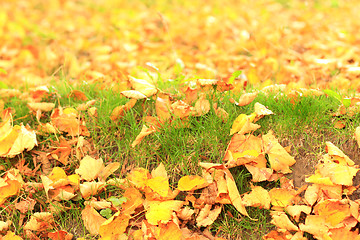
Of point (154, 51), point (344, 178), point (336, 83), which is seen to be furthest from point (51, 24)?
point (344, 178)

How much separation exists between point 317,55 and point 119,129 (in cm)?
232

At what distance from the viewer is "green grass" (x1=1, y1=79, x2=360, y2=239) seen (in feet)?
5.89

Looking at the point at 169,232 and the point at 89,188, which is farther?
the point at 89,188

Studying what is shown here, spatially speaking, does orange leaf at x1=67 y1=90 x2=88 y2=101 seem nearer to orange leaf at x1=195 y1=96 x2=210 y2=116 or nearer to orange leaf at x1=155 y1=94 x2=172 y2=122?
orange leaf at x1=155 y1=94 x2=172 y2=122

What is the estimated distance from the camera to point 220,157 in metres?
1.92

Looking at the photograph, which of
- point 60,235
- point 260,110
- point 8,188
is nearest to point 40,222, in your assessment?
point 60,235

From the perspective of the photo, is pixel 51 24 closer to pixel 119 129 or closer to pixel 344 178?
pixel 119 129

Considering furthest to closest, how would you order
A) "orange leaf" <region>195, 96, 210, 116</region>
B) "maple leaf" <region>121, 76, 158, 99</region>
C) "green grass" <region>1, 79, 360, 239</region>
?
1. "maple leaf" <region>121, 76, 158, 99</region>
2. "orange leaf" <region>195, 96, 210, 116</region>
3. "green grass" <region>1, 79, 360, 239</region>

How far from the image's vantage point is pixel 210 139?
195 centimetres

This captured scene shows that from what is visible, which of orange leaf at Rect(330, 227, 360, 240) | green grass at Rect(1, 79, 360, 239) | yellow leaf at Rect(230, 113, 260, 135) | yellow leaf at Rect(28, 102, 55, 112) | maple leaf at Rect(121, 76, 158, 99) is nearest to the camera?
orange leaf at Rect(330, 227, 360, 240)

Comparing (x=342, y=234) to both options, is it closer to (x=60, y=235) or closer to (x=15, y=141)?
(x=60, y=235)

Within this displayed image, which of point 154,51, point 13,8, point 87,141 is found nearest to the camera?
point 87,141

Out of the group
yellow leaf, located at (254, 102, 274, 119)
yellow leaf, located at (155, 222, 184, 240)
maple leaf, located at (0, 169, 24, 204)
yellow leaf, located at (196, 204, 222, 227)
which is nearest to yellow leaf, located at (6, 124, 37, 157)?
maple leaf, located at (0, 169, 24, 204)

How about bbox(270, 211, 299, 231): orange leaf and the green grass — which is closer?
bbox(270, 211, 299, 231): orange leaf
